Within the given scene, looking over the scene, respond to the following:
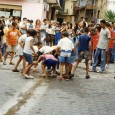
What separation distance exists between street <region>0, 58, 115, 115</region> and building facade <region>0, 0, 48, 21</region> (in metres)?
19.5

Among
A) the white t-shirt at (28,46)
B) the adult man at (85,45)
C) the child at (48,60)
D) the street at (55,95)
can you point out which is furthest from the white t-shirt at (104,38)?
the white t-shirt at (28,46)

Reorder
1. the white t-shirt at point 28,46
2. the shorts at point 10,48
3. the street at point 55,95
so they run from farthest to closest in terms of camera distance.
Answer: the shorts at point 10,48
the white t-shirt at point 28,46
the street at point 55,95

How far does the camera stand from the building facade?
33.8 metres

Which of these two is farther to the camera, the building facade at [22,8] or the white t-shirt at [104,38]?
the building facade at [22,8]

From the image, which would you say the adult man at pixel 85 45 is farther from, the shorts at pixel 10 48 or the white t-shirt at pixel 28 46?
the shorts at pixel 10 48

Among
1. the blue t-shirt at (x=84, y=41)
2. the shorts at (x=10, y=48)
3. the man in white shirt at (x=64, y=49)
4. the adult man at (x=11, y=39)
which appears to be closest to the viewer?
the man in white shirt at (x=64, y=49)

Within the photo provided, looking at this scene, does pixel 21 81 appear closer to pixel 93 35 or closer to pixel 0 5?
pixel 93 35

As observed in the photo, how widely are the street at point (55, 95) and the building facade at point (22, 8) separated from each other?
19.5 m

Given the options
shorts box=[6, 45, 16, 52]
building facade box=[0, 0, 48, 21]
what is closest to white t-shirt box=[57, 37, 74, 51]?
shorts box=[6, 45, 16, 52]

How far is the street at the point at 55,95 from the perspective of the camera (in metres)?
9.05

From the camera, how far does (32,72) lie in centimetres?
1473

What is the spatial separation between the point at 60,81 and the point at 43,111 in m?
4.27

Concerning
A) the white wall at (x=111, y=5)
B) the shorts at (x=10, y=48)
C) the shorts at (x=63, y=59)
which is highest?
the white wall at (x=111, y=5)

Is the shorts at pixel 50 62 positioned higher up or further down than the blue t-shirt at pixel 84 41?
further down
